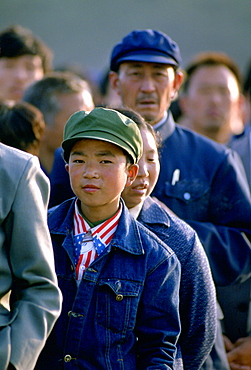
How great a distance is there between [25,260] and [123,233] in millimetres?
536

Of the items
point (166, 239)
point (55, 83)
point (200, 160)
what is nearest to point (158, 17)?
point (55, 83)

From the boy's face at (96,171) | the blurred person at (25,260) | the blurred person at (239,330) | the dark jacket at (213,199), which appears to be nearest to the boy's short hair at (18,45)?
the dark jacket at (213,199)

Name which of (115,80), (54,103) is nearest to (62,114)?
Result: (54,103)

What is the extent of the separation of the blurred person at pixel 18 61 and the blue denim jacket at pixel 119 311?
3.20m

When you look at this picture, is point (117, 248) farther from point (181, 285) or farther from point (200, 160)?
point (200, 160)

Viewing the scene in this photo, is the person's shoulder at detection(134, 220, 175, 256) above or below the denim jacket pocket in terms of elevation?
above

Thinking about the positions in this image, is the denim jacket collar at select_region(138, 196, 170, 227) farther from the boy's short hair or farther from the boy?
the boy's short hair

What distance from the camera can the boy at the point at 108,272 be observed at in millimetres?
2312

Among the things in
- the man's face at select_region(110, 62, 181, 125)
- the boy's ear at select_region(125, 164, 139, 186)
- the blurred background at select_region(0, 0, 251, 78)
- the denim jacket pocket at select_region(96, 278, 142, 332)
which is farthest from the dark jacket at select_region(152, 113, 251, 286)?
the blurred background at select_region(0, 0, 251, 78)

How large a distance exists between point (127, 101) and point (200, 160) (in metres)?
0.50

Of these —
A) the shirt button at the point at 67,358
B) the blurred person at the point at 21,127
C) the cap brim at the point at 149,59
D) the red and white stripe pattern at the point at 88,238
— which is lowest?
the shirt button at the point at 67,358

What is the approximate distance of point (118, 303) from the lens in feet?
7.64

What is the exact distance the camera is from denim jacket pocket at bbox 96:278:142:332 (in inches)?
91.0

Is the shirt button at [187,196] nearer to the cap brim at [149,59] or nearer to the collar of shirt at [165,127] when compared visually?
the collar of shirt at [165,127]
